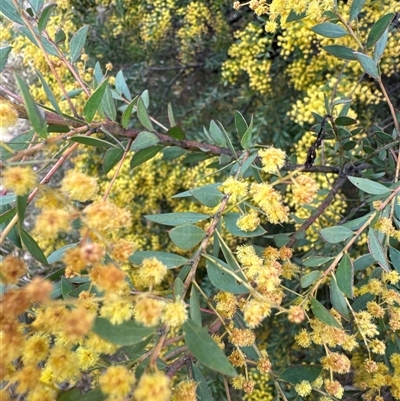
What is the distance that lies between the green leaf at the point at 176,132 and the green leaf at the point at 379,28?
580 millimetres

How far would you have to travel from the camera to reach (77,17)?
2.83 metres

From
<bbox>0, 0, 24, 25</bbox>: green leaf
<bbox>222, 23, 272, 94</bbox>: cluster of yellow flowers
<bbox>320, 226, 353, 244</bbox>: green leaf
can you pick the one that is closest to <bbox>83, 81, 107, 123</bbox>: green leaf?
<bbox>0, 0, 24, 25</bbox>: green leaf

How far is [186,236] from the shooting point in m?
0.89

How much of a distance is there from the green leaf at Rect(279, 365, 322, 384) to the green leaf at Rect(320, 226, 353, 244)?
0.32 meters

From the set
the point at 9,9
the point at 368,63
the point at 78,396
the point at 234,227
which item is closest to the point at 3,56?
the point at 9,9

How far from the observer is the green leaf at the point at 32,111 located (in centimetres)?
69

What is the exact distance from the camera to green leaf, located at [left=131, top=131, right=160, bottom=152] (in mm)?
1047

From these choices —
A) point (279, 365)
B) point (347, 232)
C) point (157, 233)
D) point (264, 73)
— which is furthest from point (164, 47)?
point (347, 232)

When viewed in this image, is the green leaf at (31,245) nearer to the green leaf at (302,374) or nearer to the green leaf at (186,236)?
the green leaf at (186,236)

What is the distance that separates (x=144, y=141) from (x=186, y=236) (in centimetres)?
29

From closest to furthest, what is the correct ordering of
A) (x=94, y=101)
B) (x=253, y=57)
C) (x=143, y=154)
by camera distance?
(x=94, y=101)
(x=143, y=154)
(x=253, y=57)

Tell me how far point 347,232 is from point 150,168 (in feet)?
5.61

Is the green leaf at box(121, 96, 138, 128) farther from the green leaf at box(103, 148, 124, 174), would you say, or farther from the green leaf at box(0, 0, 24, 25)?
the green leaf at box(0, 0, 24, 25)

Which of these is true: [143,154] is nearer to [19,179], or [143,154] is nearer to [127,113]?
[127,113]
